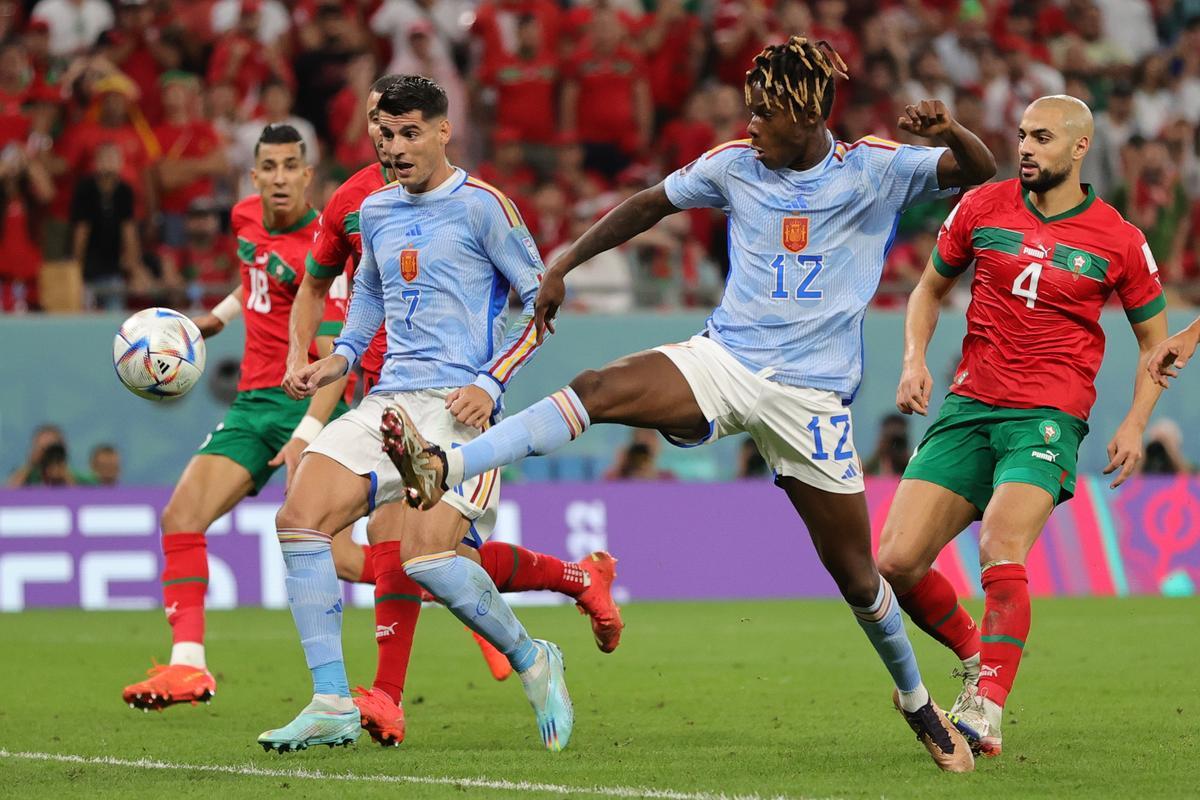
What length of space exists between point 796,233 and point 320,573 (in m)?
2.15

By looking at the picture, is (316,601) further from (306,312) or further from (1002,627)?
(1002,627)

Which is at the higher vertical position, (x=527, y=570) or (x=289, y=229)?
(x=289, y=229)

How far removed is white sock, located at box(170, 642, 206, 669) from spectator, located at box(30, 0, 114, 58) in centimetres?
1000

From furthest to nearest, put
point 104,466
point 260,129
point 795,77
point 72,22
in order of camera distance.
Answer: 1. point 72,22
2. point 260,129
3. point 104,466
4. point 795,77

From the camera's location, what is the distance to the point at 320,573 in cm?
675

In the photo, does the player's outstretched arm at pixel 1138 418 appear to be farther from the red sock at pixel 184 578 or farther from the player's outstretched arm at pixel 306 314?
the red sock at pixel 184 578

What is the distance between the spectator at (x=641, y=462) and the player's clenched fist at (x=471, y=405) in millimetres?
8775

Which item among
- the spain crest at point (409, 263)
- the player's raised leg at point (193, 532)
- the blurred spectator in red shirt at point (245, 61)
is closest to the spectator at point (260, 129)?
the blurred spectator in red shirt at point (245, 61)

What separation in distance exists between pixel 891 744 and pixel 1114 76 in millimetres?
13594

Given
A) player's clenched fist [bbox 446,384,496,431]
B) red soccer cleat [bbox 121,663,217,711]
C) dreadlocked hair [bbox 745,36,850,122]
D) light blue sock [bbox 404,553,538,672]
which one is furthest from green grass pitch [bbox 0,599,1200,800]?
dreadlocked hair [bbox 745,36,850,122]

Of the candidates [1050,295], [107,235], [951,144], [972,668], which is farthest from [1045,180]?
[107,235]

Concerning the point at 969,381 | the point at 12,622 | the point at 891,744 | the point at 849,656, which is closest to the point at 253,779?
the point at 891,744

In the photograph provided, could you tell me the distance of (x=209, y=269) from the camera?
15.5m

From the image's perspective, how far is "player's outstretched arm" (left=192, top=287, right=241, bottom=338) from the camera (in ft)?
29.0
